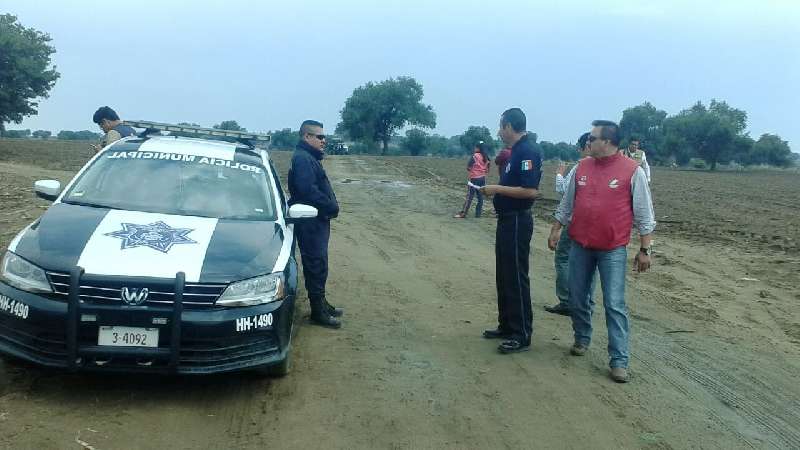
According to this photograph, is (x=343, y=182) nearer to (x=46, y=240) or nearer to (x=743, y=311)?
(x=743, y=311)

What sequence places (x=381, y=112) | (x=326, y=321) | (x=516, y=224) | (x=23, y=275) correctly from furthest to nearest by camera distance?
(x=381, y=112) → (x=326, y=321) → (x=516, y=224) → (x=23, y=275)

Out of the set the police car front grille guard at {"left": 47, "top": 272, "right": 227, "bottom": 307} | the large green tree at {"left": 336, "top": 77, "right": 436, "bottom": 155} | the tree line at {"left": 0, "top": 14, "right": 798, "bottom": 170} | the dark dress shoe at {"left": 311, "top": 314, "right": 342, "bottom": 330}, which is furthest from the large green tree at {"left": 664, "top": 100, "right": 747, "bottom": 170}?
the police car front grille guard at {"left": 47, "top": 272, "right": 227, "bottom": 307}

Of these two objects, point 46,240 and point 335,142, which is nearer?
point 46,240

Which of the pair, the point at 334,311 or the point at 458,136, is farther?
the point at 458,136

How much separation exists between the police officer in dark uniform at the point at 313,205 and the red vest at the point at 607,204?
7.23 ft

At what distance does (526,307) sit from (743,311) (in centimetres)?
348

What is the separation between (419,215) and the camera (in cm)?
1641

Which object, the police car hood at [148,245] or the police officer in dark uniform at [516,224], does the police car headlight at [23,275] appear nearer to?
the police car hood at [148,245]

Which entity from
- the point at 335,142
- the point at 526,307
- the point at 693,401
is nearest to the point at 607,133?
the point at 526,307

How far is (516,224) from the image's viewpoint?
627 cm

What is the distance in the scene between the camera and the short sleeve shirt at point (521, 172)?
20.2 ft

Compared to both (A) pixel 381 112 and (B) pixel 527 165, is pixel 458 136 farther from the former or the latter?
(B) pixel 527 165

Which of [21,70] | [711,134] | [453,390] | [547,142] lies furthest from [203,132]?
[547,142]

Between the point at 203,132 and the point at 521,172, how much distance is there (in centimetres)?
329
